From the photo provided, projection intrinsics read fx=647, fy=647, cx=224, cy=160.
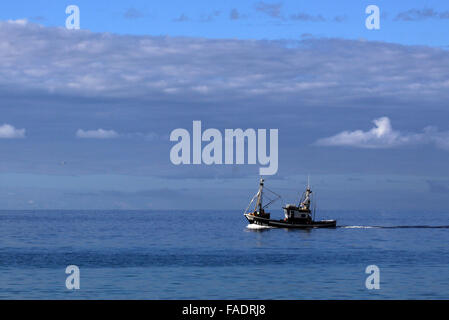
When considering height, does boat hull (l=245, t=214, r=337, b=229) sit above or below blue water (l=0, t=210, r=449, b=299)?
above

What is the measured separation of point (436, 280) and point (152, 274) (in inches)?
1384

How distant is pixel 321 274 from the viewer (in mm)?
83812

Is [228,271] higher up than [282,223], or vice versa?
[282,223]

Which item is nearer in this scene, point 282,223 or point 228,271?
point 228,271

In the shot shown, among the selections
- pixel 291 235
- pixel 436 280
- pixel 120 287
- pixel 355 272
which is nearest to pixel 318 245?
pixel 291 235

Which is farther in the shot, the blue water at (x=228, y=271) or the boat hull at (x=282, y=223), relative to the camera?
the boat hull at (x=282, y=223)

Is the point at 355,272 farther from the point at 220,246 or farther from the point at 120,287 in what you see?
the point at 220,246

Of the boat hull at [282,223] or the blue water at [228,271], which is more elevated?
the boat hull at [282,223]

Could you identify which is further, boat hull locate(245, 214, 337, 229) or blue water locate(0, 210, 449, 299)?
boat hull locate(245, 214, 337, 229)

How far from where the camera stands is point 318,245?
137125 mm

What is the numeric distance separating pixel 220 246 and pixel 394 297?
77.0 m

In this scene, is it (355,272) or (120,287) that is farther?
(355,272)
